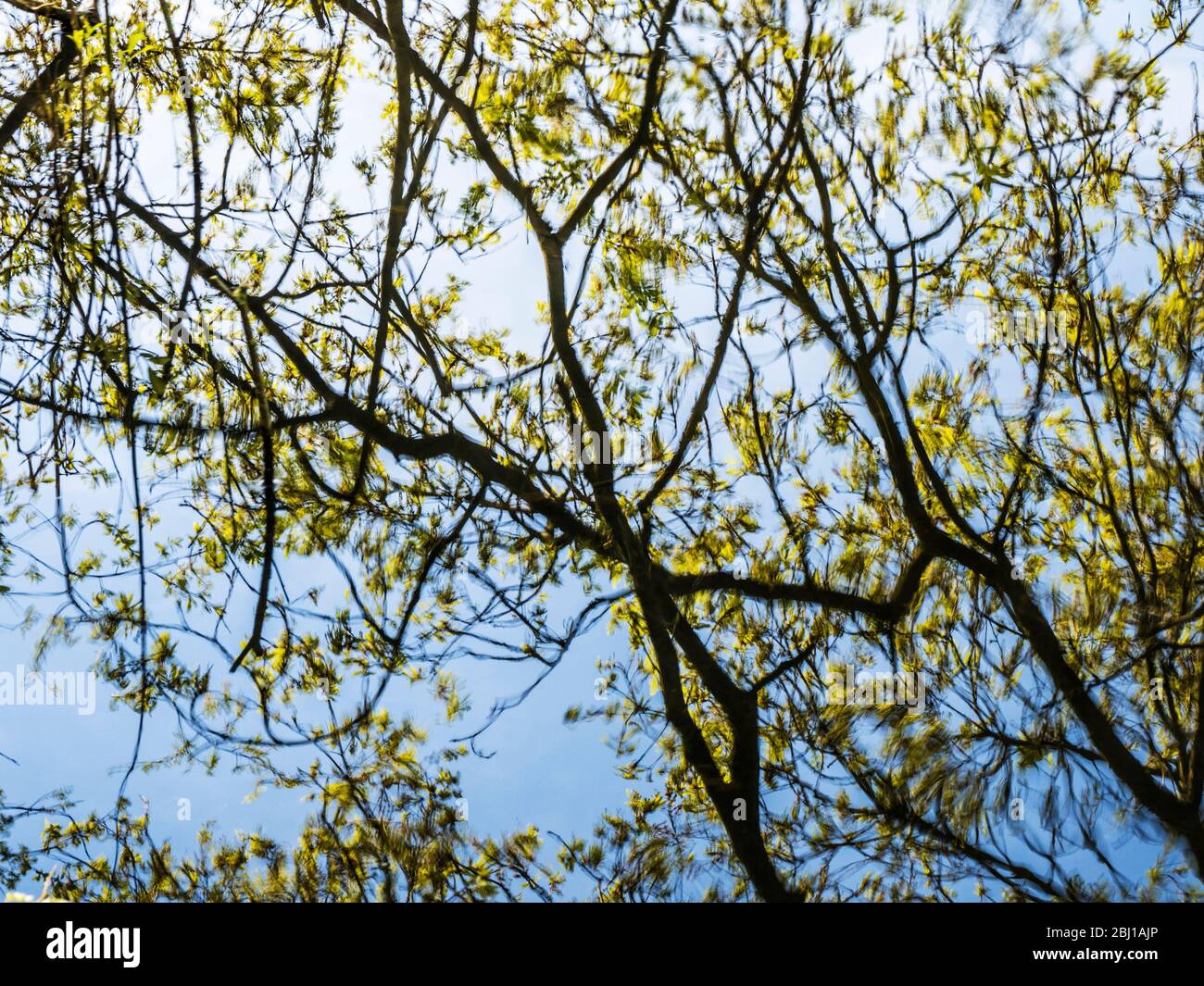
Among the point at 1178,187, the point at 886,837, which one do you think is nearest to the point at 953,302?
the point at 1178,187

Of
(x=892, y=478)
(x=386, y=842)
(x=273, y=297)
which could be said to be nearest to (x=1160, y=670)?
(x=892, y=478)

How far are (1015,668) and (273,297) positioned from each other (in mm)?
1880

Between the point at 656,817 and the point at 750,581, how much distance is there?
55cm

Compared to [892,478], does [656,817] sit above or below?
below

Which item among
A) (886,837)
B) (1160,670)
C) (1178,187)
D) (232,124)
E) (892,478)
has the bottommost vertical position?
(886,837)

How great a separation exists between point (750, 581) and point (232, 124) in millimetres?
1601

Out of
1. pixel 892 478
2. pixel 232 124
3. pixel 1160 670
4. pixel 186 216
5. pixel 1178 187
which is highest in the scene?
pixel 232 124

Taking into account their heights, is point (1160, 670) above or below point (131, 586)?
below

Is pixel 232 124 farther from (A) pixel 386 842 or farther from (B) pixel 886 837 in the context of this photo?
(B) pixel 886 837

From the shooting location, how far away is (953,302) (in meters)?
1.69

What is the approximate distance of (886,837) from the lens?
1.58m

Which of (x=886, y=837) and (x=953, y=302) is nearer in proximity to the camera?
(x=886, y=837)
